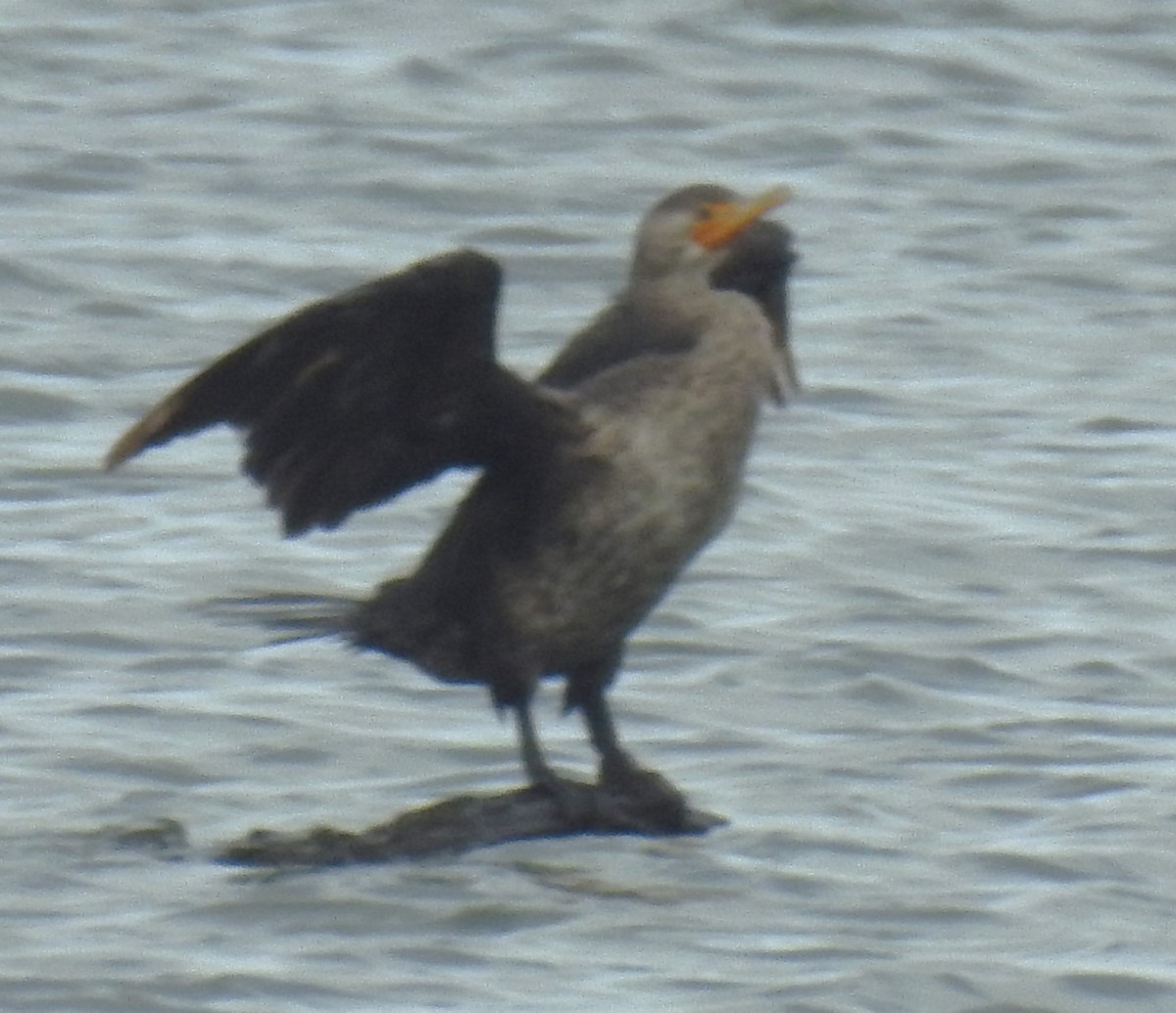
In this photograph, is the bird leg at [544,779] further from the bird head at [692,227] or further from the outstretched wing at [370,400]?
the bird head at [692,227]

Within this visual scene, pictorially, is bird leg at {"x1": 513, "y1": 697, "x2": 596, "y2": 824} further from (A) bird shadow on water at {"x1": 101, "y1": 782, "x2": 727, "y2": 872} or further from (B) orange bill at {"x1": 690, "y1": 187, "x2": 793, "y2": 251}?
(B) orange bill at {"x1": 690, "y1": 187, "x2": 793, "y2": 251}

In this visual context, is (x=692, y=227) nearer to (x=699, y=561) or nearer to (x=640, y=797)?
(x=640, y=797)

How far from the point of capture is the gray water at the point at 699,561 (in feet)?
23.9

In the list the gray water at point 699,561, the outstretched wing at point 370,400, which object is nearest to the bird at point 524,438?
the outstretched wing at point 370,400

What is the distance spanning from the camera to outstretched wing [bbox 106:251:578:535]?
7074 millimetres

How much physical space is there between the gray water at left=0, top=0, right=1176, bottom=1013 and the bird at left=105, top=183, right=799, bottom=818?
396 mm

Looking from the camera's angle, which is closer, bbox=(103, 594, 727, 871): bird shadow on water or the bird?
the bird

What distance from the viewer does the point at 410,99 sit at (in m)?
16.2

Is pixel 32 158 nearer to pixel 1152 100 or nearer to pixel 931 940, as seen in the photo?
pixel 1152 100

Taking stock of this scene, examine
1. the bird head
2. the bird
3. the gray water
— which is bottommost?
the gray water

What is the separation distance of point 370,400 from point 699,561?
3751 millimetres

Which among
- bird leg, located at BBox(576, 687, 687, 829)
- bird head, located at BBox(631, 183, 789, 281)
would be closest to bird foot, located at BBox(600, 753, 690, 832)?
bird leg, located at BBox(576, 687, 687, 829)

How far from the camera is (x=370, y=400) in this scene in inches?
288

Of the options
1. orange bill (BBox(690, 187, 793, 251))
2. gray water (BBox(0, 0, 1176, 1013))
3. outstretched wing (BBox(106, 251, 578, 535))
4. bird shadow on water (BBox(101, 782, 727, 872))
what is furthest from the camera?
orange bill (BBox(690, 187, 793, 251))
